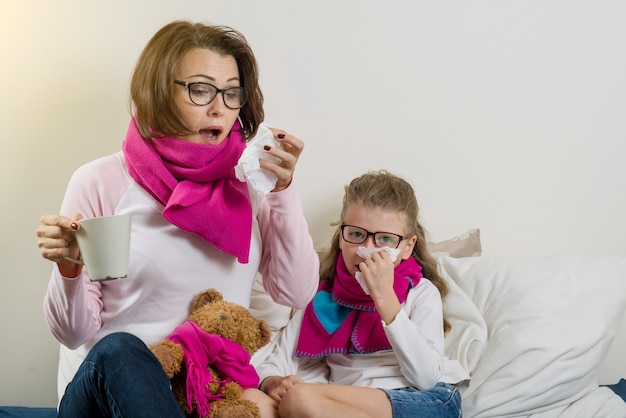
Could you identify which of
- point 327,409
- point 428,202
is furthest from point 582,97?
point 327,409

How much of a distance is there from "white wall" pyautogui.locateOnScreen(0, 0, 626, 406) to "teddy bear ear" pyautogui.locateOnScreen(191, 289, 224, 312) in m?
0.69

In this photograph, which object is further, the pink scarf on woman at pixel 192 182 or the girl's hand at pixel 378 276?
the girl's hand at pixel 378 276

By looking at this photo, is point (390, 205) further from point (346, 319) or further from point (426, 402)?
point (426, 402)

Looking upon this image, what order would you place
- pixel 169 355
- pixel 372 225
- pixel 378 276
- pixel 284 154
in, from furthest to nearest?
pixel 372 225 → pixel 378 276 → pixel 284 154 → pixel 169 355

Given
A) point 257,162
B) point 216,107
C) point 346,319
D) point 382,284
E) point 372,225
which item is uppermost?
point 216,107

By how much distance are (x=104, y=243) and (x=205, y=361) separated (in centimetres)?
38

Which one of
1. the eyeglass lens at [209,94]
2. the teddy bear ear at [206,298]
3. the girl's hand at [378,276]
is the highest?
the eyeglass lens at [209,94]

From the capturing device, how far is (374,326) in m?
1.83

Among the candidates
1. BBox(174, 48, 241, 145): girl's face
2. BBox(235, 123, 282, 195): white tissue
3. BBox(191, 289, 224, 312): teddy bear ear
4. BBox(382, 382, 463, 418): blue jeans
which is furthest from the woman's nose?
BBox(382, 382, 463, 418): blue jeans

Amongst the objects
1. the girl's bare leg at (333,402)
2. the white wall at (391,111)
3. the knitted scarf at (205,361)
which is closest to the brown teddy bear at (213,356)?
the knitted scarf at (205,361)

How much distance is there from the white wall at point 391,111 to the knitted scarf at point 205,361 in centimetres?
79

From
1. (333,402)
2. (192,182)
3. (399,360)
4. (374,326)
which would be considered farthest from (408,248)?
(192,182)

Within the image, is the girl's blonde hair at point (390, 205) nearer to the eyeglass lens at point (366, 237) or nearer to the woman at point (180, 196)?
the eyeglass lens at point (366, 237)

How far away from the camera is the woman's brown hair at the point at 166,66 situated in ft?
5.27
